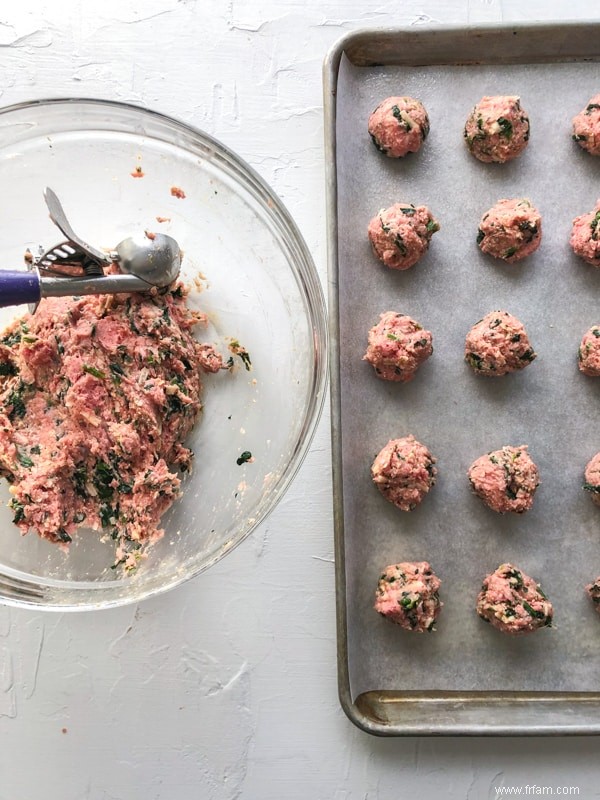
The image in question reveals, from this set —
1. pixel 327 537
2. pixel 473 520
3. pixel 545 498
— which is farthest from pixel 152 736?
pixel 545 498

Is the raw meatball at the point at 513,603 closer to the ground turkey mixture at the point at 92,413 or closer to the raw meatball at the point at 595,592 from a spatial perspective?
the raw meatball at the point at 595,592

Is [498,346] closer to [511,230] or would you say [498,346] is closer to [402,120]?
[511,230]

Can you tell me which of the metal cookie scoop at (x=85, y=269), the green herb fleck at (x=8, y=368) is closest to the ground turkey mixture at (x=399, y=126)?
the metal cookie scoop at (x=85, y=269)

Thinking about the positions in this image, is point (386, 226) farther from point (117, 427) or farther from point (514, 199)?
point (117, 427)

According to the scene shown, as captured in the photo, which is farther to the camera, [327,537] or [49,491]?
[327,537]

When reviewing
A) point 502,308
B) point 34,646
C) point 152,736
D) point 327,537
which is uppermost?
point 502,308

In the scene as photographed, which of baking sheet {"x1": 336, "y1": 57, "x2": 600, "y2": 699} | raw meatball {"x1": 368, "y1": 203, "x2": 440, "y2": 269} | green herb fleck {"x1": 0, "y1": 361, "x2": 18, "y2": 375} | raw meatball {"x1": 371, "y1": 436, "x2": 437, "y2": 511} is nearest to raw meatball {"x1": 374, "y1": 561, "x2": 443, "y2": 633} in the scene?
baking sheet {"x1": 336, "y1": 57, "x2": 600, "y2": 699}
